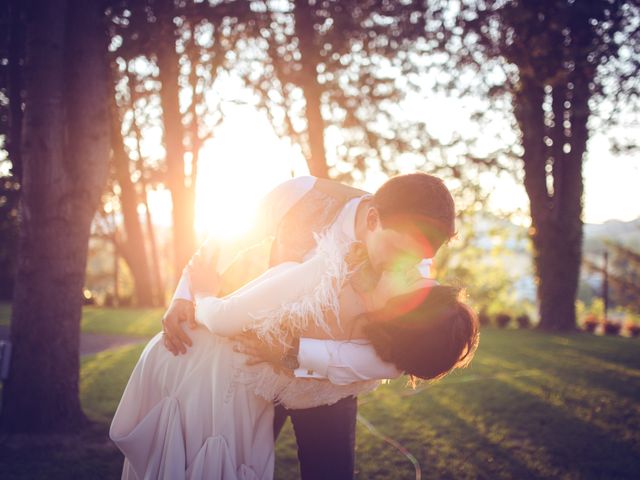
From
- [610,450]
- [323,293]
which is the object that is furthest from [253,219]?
[610,450]

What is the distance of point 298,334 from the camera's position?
2148 mm

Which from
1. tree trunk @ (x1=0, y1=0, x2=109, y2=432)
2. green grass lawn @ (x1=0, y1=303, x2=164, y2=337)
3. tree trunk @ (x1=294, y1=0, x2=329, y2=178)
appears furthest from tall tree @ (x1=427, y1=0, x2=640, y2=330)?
green grass lawn @ (x1=0, y1=303, x2=164, y2=337)

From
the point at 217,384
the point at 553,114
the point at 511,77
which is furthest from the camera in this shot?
the point at 553,114

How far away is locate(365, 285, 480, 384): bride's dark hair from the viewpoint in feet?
6.75

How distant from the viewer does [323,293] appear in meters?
2.07

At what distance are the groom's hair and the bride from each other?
9.1 inches

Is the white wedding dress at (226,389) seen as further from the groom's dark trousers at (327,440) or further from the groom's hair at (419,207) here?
the groom's hair at (419,207)

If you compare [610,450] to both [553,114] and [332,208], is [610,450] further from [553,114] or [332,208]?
[553,114]

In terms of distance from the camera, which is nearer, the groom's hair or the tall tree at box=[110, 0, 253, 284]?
the groom's hair

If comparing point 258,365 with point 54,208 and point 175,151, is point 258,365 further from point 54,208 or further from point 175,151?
point 175,151

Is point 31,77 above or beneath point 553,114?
beneath

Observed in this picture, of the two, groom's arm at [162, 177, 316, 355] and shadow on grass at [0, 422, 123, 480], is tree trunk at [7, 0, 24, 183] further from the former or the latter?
groom's arm at [162, 177, 316, 355]

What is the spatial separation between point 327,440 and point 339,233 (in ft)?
3.12

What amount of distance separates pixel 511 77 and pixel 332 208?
32.6ft
